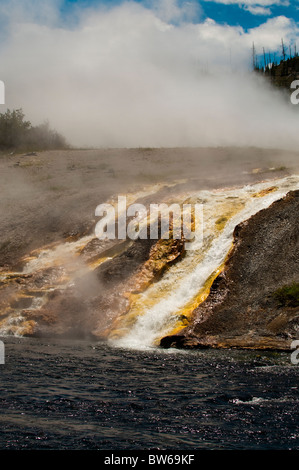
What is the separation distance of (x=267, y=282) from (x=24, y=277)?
1289cm

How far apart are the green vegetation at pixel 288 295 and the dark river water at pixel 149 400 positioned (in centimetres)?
302

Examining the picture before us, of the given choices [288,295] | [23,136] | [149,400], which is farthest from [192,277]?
[23,136]

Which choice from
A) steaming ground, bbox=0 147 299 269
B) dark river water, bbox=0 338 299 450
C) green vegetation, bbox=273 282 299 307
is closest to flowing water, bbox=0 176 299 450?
dark river water, bbox=0 338 299 450

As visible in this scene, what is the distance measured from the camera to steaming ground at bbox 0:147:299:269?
34.7m

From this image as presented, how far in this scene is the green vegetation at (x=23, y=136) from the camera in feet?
222

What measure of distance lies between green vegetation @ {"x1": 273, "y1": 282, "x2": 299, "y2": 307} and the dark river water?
3.02 m

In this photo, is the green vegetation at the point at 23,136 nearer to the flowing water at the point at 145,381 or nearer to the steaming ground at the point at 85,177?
the steaming ground at the point at 85,177

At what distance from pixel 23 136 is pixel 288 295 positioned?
5397 cm

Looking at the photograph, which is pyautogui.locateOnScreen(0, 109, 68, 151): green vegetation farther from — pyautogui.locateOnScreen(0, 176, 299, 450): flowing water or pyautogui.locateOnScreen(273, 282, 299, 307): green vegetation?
pyautogui.locateOnScreen(273, 282, 299, 307): green vegetation

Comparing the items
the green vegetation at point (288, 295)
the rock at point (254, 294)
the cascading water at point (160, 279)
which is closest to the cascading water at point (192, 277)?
the cascading water at point (160, 279)

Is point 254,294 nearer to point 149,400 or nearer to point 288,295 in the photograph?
point 288,295

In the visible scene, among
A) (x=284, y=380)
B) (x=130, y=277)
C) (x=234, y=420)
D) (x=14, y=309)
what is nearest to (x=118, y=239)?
(x=130, y=277)
